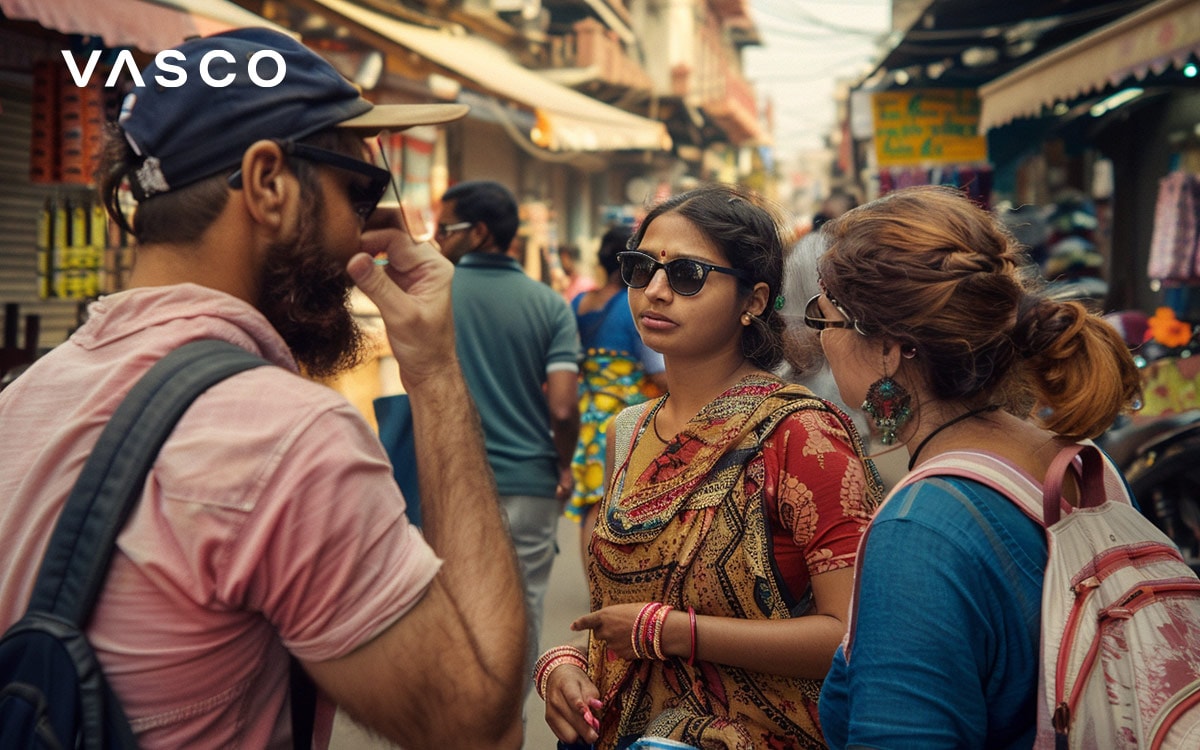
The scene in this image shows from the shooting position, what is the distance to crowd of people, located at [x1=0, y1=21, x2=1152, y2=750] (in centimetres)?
131

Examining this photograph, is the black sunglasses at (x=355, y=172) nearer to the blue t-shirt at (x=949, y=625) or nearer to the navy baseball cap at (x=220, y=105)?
the navy baseball cap at (x=220, y=105)

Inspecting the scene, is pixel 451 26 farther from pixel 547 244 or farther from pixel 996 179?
pixel 996 179

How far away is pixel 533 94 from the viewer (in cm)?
Result: 1257

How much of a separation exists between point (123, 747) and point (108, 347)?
490 millimetres

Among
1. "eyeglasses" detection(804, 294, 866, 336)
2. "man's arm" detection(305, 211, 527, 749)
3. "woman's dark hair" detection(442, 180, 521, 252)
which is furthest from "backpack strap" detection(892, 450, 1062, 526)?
"woman's dark hair" detection(442, 180, 521, 252)

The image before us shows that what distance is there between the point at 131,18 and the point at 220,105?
4393 millimetres

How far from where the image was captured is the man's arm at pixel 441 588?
135 cm

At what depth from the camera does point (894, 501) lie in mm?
1703

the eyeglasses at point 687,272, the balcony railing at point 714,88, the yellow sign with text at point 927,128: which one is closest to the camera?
the eyeglasses at point 687,272

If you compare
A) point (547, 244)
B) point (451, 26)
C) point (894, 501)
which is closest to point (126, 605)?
point (894, 501)

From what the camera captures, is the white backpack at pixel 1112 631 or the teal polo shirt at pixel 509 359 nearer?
the white backpack at pixel 1112 631

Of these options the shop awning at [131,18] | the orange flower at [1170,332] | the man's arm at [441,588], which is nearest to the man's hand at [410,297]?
the man's arm at [441,588]

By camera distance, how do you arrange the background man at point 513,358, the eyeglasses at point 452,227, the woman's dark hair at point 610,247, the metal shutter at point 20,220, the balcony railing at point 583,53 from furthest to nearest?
the balcony railing at point 583,53 → the metal shutter at point 20,220 → the woman's dark hair at point 610,247 → the eyeglasses at point 452,227 → the background man at point 513,358

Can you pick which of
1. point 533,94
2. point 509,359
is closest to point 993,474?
point 509,359
